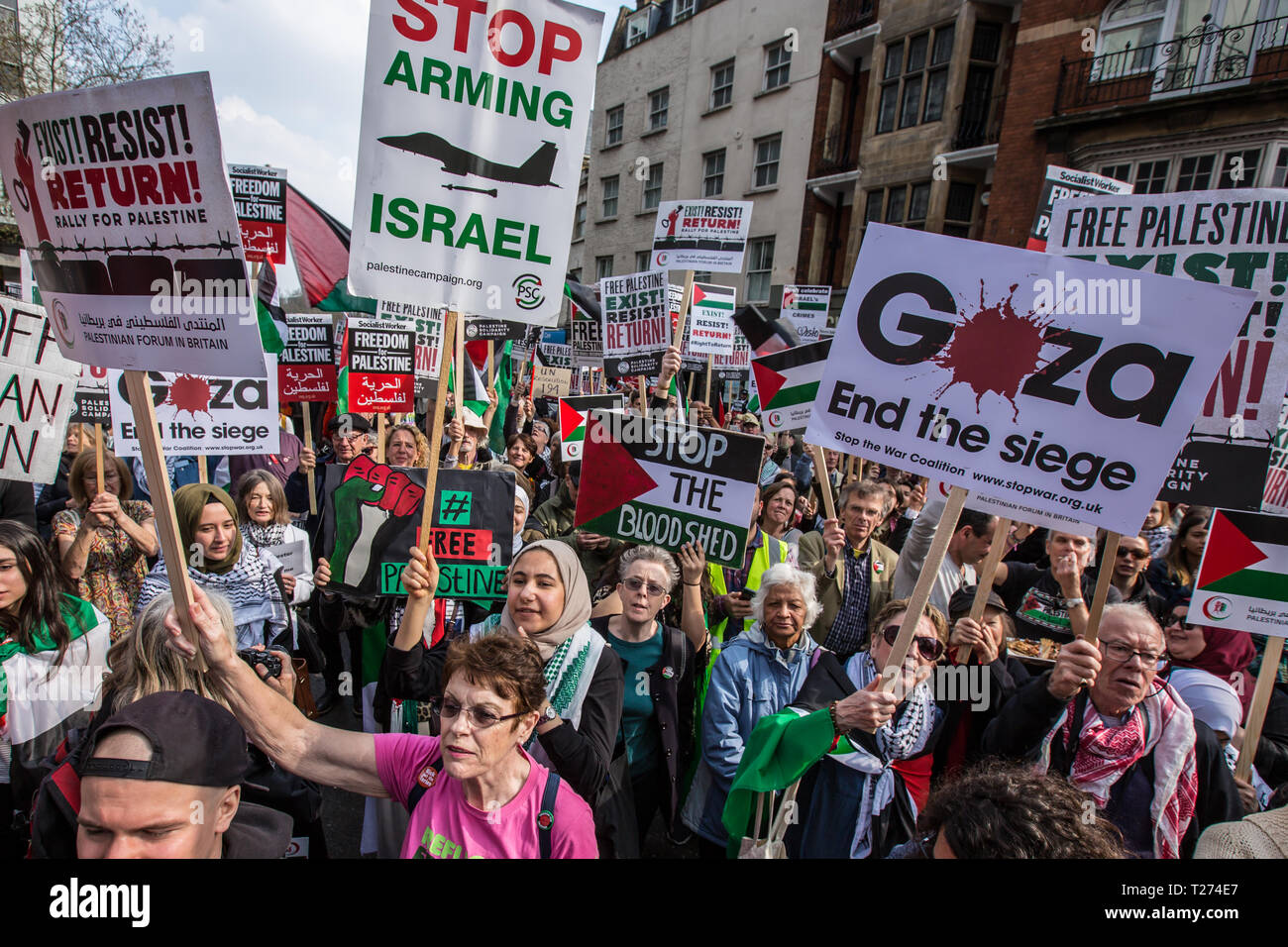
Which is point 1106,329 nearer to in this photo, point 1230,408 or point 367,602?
point 1230,408

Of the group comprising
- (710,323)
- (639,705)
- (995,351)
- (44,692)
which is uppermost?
(710,323)

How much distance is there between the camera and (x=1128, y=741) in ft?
7.55

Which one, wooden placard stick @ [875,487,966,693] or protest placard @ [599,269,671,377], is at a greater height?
protest placard @ [599,269,671,377]

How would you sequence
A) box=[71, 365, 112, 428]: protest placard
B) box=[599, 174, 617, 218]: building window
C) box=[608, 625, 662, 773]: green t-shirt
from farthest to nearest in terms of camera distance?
box=[599, 174, 617, 218]: building window → box=[71, 365, 112, 428]: protest placard → box=[608, 625, 662, 773]: green t-shirt

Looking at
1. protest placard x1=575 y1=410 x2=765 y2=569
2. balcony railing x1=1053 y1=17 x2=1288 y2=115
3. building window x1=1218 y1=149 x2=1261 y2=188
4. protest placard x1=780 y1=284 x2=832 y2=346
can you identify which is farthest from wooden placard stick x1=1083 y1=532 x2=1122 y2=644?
balcony railing x1=1053 y1=17 x2=1288 y2=115

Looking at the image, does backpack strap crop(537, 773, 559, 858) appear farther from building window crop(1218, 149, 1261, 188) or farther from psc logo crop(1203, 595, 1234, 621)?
building window crop(1218, 149, 1261, 188)

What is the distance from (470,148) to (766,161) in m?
24.5

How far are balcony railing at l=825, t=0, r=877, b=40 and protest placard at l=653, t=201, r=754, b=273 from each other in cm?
1747

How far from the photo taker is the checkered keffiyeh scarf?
2.25 meters

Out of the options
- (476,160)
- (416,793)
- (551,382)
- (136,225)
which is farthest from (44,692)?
(551,382)

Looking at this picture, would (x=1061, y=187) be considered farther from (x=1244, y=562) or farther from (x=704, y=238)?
(x=1244, y=562)

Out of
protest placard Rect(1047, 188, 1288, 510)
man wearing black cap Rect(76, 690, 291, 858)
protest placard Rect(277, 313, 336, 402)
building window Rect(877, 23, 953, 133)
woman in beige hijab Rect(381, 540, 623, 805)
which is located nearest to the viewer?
man wearing black cap Rect(76, 690, 291, 858)
